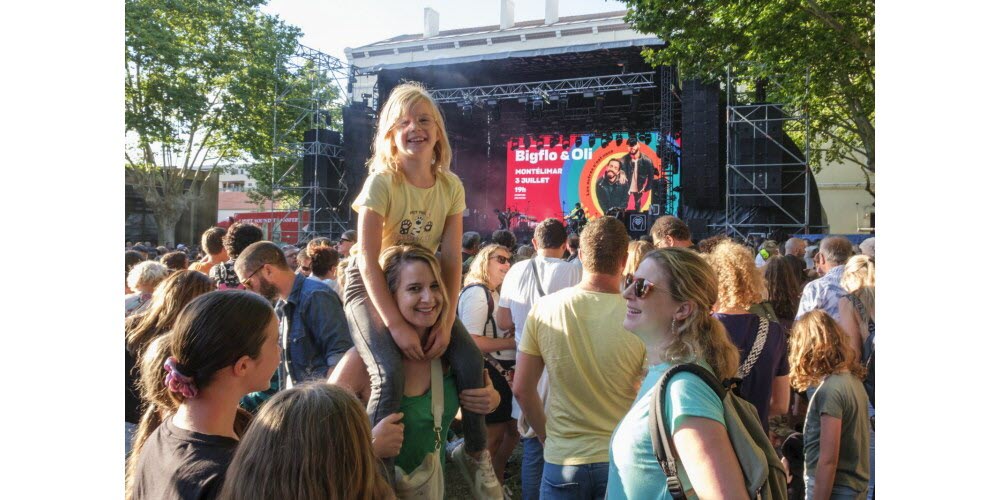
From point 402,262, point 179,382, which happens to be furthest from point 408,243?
point 179,382

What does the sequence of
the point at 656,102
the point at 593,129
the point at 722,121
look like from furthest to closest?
1. the point at 593,129
2. the point at 656,102
3. the point at 722,121

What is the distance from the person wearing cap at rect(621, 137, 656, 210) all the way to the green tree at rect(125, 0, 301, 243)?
9.56 metres

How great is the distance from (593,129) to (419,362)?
1726cm

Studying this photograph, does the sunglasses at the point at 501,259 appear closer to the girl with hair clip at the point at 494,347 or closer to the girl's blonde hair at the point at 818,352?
the girl with hair clip at the point at 494,347

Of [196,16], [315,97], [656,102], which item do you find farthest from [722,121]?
[196,16]

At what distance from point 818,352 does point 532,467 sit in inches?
55.6

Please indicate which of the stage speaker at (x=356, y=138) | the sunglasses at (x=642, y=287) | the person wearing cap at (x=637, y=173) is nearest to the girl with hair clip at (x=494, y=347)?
the sunglasses at (x=642, y=287)

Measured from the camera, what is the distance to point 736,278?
118 inches

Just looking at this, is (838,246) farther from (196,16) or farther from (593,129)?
(196,16)

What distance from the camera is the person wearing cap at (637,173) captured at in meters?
18.4

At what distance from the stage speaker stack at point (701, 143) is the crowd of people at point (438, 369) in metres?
11.8

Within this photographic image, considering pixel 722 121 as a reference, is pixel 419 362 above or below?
below

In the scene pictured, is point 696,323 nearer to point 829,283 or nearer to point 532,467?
point 532,467
